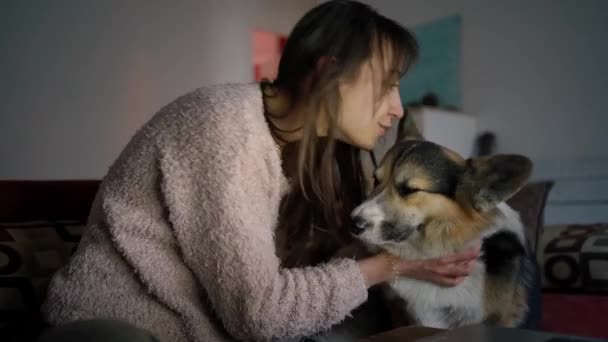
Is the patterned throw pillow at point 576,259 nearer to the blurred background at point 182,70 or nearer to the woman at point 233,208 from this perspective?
the woman at point 233,208

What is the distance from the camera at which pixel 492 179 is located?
106 cm

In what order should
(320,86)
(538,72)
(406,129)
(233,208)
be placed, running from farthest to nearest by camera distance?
(538,72) → (406,129) → (320,86) → (233,208)

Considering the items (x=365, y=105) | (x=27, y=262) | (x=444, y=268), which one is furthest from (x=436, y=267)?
(x=27, y=262)

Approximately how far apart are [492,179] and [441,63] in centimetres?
222

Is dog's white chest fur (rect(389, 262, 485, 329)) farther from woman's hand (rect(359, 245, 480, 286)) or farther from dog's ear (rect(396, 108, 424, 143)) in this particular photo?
dog's ear (rect(396, 108, 424, 143))

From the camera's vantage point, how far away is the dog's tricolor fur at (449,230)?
1060mm

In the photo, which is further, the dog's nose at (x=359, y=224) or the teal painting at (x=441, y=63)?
the teal painting at (x=441, y=63)

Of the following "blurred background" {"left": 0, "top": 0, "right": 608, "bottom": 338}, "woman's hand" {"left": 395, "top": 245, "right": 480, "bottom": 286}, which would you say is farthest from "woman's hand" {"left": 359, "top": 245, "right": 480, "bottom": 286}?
"blurred background" {"left": 0, "top": 0, "right": 608, "bottom": 338}

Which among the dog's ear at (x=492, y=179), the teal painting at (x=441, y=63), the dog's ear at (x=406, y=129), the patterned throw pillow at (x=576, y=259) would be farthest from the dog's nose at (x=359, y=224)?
the teal painting at (x=441, y=63)

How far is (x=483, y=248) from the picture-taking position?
1134 mm

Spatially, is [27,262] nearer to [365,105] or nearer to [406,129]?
[365,105]

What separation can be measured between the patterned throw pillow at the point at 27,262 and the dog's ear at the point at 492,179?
105cm

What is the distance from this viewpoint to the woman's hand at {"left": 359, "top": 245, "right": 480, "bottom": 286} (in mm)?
1046

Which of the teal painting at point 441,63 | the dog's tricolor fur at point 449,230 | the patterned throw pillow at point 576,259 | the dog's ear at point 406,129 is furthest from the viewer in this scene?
the teal painting at point 441,63
